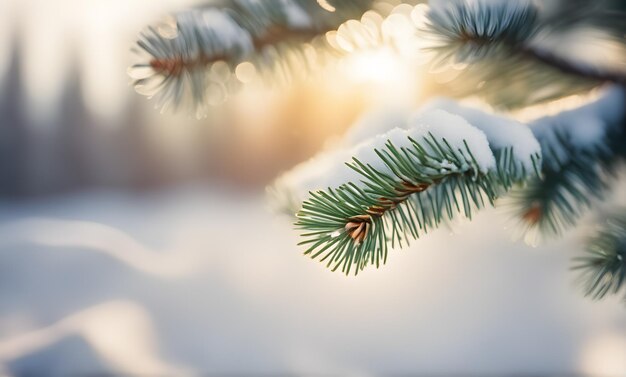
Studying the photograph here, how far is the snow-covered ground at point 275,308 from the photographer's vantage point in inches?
59.6

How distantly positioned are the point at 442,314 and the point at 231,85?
1.63 m

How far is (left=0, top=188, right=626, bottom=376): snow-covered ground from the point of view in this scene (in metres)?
1.51

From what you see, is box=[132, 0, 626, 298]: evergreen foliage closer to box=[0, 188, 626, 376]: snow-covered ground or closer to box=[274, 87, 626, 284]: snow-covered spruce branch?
box=[274, 87, 626, 284]: snow-covered spruce branch

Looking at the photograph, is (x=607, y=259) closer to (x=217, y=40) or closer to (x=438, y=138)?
(x=438, y=138)

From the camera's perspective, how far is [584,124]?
38 cm

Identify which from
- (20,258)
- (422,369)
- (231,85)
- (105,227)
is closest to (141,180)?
(105,227)

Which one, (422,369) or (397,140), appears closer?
(397,140)

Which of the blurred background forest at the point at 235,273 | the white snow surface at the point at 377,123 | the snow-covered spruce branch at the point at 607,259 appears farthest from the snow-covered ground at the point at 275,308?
the white snow surface at the point at 377,123

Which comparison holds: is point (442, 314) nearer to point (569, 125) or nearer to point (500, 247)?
point (500, 247)

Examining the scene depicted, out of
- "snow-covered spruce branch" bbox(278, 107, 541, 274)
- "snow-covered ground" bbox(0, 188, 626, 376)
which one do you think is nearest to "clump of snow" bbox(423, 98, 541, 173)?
"snow-covered spruce branch" bbox(278, 107, 541, 274)

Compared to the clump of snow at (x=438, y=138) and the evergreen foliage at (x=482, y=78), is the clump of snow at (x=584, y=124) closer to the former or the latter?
the evergreen foliage at (x=482, y=78)

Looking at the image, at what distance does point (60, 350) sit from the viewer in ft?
4.57

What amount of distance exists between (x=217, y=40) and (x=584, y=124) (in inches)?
11.2

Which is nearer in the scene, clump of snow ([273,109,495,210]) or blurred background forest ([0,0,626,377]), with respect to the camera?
clump of snow ([273,109,495,210])
